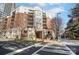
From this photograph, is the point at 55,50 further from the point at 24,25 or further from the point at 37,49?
the point at 24,25

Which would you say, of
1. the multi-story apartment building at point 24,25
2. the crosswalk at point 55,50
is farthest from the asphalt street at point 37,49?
the multi-story apartment building at point 24,25

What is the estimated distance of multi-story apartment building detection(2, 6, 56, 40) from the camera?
2.47 m

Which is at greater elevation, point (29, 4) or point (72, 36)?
point (29, 4)

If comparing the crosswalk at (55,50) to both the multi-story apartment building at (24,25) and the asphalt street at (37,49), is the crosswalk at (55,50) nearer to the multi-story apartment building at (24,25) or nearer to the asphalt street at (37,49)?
the asphalt street at (37,49)

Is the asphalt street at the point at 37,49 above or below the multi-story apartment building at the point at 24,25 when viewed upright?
below

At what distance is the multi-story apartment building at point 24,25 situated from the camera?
2.47 metres

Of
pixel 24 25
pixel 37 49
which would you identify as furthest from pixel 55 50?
pixel 24 25

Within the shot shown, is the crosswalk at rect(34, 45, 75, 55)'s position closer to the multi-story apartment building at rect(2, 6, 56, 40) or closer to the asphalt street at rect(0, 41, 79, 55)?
the asphalt street at rect(0, 41, 79, 55)

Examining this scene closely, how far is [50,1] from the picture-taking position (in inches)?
96.5

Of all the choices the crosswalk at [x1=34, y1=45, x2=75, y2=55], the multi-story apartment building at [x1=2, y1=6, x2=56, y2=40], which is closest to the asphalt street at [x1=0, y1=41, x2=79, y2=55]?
the crosswalk at [x1=34, y1=45, x2=75, y2=55]

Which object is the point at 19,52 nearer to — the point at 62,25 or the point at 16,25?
the point at 16,25

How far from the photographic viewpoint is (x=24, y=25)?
97.3 inches

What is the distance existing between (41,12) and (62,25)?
280 mm
